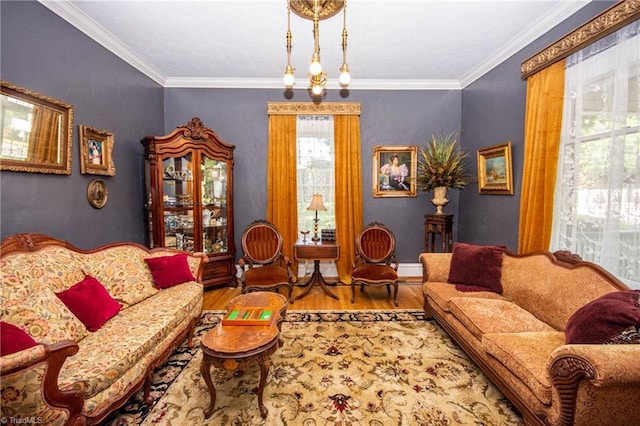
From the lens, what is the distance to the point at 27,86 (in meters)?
2.22

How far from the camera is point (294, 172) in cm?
438

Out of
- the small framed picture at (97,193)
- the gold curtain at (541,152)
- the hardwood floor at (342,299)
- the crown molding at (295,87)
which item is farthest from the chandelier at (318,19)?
the hardwood floor at (342,299)

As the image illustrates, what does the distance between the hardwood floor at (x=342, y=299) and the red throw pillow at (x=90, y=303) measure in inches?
56.1

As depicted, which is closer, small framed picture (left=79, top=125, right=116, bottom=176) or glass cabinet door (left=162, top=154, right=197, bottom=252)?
small framed picture (left=79, top=125, right=116, bottom=176)

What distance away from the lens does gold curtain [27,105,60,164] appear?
2.23 m

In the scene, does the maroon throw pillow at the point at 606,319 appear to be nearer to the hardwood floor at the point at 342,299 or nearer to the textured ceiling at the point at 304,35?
the hardwood floor at the point at 342,299

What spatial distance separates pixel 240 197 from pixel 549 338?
409 cm

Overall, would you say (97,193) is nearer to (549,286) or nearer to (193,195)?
(193,195)

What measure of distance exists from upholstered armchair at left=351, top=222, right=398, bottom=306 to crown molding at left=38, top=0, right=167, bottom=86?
3.82 m

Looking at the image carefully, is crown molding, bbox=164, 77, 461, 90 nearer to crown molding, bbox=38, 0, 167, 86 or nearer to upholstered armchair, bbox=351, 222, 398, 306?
crown molding, bbox=38, 0, 167, 86

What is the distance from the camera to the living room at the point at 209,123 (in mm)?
2291

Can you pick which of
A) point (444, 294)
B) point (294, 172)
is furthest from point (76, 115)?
point (444, 294)

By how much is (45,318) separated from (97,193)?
169 centimetres

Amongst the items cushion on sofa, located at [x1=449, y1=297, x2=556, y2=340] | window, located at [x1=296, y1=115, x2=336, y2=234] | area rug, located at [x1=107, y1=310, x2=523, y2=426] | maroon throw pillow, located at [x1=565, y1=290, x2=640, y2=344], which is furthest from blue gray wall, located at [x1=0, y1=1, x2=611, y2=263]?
maroon throw pillow, located at [x1=565, y1=290, x2=640, y2=344]
